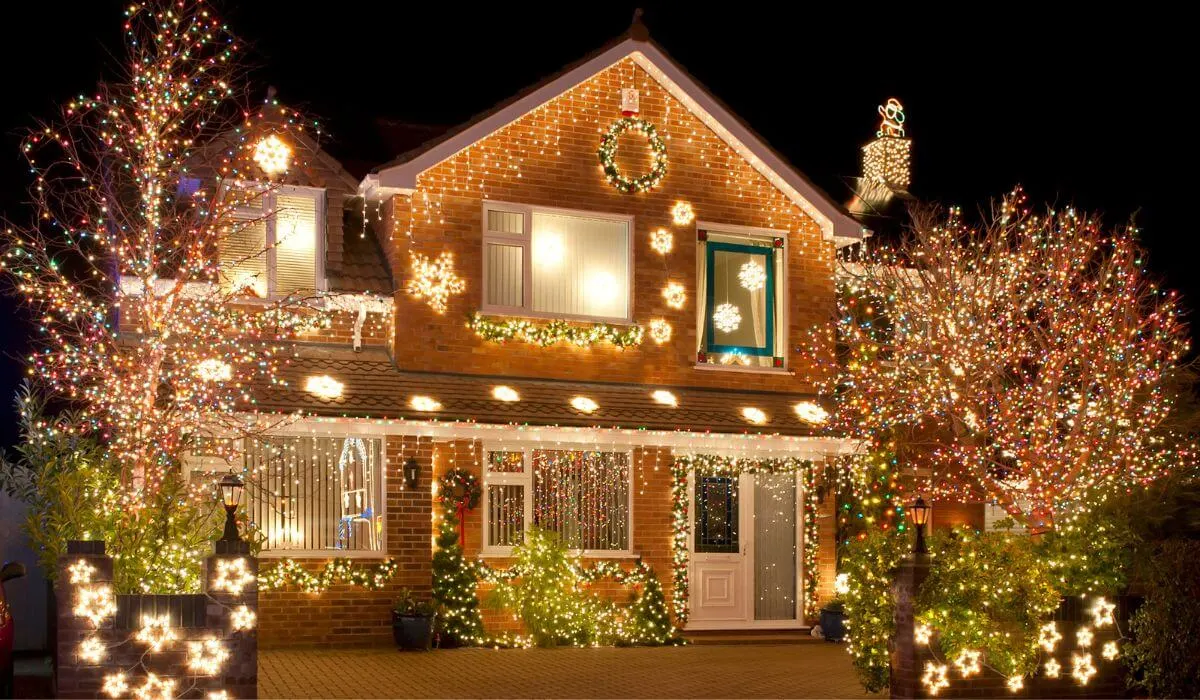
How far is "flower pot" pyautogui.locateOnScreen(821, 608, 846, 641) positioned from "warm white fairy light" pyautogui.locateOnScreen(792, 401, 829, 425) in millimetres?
2647

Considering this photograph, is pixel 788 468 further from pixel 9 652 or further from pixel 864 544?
pixel 9 652

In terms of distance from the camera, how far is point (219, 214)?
15.5m

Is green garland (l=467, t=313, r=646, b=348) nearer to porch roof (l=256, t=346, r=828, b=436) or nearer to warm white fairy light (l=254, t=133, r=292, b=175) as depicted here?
porch roof (l=256, t=346, r=828, b=436)

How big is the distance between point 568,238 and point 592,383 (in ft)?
6.89

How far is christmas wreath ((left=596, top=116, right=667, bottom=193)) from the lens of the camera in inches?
782

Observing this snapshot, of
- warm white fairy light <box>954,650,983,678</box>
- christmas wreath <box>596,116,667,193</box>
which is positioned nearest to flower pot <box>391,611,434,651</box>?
warm white fairy light <box>954,650,983,678</box>

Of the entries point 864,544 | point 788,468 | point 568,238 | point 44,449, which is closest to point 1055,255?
point 788,468

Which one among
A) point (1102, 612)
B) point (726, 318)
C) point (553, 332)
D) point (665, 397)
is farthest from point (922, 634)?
point (726, 318)

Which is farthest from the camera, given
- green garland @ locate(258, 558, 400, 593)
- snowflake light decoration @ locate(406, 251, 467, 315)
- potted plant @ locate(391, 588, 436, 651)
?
snowflake light decoration @ locate(406, 251, 467, 315)

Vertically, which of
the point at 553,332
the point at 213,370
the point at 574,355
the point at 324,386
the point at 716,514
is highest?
the point at 553,332

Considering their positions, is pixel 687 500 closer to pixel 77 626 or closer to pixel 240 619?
pixel 240 619

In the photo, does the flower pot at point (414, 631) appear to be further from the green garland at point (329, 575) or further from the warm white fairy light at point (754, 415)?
the warm white fairy light at point (754, 415)

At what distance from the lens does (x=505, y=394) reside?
1862cm

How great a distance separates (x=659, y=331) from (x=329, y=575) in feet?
19.1
